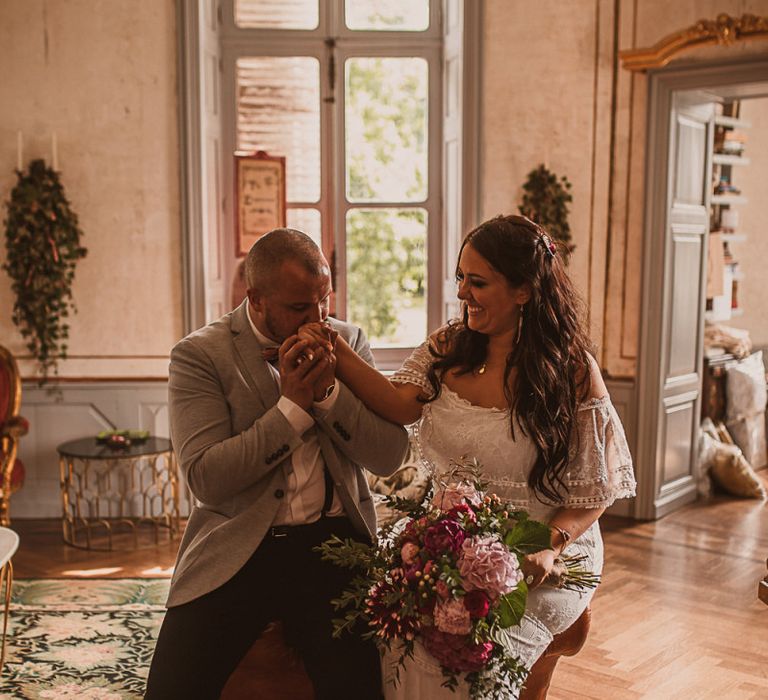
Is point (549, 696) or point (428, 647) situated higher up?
point (428, 647)

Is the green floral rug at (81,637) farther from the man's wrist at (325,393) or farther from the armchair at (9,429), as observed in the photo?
the man's wrist at (325,393)

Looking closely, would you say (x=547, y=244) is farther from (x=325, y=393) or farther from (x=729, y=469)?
(x=729, y=469)

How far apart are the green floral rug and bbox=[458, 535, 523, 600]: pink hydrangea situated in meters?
1.81

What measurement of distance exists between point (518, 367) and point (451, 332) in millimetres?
254

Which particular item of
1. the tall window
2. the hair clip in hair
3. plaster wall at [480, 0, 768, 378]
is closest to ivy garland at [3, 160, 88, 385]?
the tall window

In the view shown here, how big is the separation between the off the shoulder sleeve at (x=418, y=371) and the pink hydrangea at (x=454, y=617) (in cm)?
78

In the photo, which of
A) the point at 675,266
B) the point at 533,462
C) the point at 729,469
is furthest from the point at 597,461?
the point at 729,469

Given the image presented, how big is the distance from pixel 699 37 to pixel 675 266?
125 cm

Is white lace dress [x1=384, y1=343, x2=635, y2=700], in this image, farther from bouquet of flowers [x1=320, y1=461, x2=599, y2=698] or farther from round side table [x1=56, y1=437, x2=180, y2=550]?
round side table [x1=56, y1=437, x2=180, y2=550]

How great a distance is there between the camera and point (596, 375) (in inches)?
98.6

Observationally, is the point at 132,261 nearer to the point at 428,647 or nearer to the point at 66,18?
the point at 66,18

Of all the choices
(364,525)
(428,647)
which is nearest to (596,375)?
(364,525)

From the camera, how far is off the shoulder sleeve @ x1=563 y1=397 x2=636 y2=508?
2.40 meters

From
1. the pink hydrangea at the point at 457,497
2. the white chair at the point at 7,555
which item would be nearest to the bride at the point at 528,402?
the pink hydrangea at the point at 457,497
